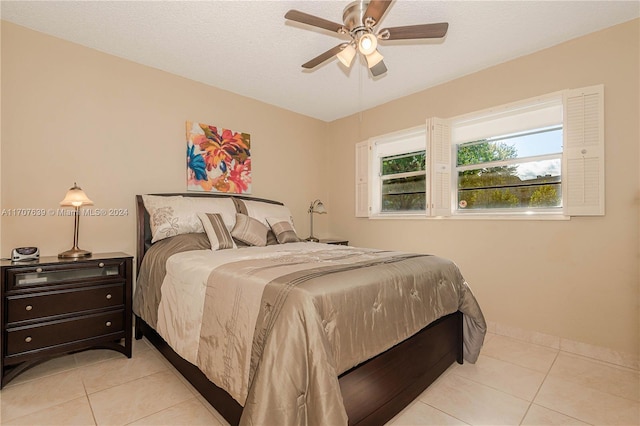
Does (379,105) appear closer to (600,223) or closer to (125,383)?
(600,223)

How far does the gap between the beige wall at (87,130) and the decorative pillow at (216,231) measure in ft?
2.44

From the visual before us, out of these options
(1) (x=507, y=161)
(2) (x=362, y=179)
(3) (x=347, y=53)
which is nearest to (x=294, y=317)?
(3) (x=347, y=53)

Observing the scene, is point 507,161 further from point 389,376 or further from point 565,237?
point 389,376

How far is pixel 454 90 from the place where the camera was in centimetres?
337

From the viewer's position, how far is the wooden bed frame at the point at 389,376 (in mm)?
1470

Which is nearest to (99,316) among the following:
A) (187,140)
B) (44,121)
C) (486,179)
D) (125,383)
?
(125,383)

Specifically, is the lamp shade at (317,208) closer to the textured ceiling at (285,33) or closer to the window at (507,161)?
the window at (507,161)

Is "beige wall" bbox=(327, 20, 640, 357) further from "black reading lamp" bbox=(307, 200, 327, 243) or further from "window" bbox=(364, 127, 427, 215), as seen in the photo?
"black reading lamp" bbox=(307, 200, 327, 243)

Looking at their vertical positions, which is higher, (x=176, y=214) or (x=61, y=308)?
(x=176, y=214)

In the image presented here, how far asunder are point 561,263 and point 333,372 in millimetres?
2488

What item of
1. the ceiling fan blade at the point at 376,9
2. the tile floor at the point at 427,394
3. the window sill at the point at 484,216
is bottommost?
the tile floor at the point at 427,394

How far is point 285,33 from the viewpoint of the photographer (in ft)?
8.38

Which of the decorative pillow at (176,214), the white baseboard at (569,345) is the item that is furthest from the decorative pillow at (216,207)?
the white baseboard at (569,345)

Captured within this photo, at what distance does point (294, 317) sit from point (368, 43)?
1682 mm
